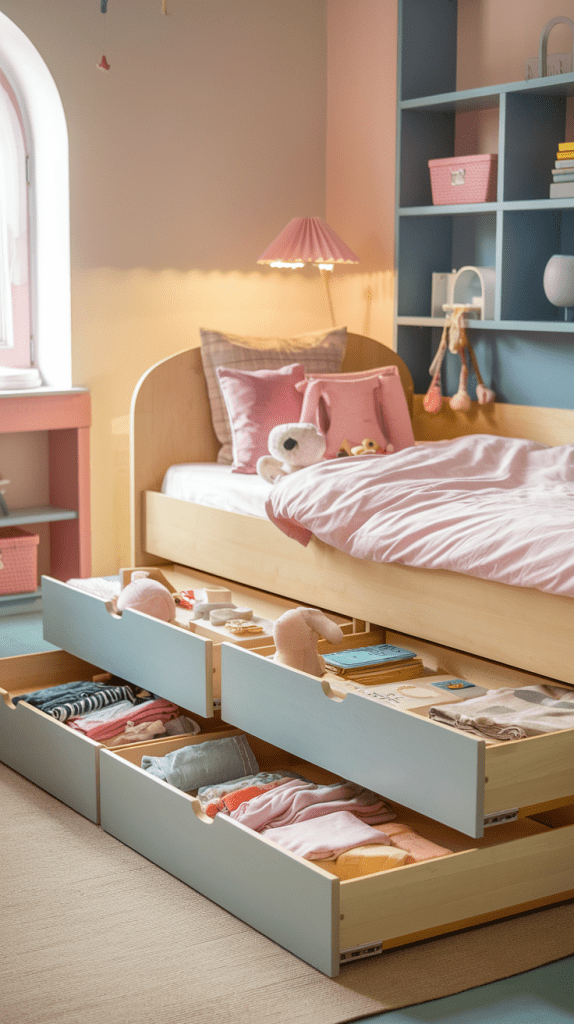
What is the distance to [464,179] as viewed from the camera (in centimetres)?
361

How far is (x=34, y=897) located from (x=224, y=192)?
2.89 metres

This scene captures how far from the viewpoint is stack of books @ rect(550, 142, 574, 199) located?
325 cm

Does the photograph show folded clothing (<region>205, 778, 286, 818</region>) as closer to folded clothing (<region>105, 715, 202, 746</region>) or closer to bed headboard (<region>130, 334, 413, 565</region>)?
folded clothing (<region>105, 715, 202, 746</region>)

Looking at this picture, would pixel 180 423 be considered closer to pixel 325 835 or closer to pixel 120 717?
pixel 120 717

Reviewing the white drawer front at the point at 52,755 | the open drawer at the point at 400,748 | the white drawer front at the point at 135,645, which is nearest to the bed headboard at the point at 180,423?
the white drawer front at the point at 135,645

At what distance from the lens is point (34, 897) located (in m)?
1.83

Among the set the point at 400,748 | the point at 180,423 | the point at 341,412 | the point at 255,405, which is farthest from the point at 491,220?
the point at 400,748

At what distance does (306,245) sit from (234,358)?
53cm

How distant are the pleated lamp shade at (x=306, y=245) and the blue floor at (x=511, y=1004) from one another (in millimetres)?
2703

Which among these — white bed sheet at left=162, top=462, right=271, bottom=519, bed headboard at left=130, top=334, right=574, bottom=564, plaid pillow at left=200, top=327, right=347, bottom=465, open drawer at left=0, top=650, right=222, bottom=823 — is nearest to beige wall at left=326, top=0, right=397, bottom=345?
plaid pillow at left=200, top=327, right=347, bottom=465

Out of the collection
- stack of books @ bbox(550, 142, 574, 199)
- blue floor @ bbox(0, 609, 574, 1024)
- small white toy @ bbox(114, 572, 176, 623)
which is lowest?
blue floor @ bbox(0, 609, 574, 1024)

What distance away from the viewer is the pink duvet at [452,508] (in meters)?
2.19

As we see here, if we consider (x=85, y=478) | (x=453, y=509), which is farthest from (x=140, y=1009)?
(x=85, y=478)

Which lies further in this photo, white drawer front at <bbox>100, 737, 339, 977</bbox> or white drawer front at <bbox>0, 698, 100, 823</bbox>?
white drawer front at <bbox>0, 698, 100, 823</bbox>
